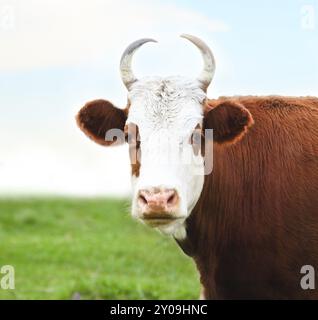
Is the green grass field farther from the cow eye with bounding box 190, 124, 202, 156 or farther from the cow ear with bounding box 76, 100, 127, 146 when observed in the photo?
the cow eye with bounding box 190, 124, 202, 156

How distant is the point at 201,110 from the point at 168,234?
1.08 metres

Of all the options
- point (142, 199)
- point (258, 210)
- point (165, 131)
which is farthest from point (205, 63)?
point (142, 199)

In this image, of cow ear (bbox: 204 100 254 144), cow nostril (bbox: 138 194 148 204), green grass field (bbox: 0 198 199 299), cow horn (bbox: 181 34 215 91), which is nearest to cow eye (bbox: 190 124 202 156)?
cow ear (bbox: 204 100 254 144)

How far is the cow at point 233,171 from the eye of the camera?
7.10m

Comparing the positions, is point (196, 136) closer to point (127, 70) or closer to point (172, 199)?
point (172, 199)

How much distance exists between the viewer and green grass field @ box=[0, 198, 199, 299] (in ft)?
38.9

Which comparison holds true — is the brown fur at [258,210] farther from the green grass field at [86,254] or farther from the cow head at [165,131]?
the green grass field at [86,254]

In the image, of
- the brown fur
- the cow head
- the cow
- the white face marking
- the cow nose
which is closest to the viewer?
the cow nose

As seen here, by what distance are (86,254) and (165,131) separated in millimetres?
8723

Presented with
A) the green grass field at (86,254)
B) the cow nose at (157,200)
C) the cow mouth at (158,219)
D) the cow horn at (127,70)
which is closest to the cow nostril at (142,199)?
the cow nose at (157,200)

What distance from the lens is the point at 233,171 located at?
7.65 metres

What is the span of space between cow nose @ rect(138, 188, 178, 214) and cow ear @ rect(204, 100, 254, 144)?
1.03 metres
